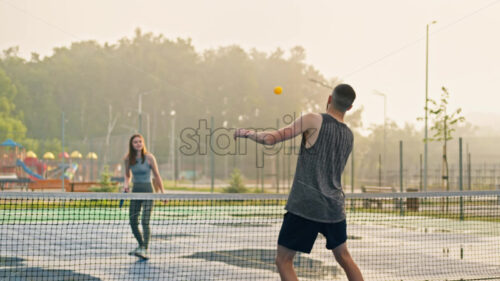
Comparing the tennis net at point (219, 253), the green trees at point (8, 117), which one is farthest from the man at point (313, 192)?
the green trees at point (8, 117)

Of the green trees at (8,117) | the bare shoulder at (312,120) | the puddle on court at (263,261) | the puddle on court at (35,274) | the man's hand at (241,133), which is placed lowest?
the puddle on court at (35,274)

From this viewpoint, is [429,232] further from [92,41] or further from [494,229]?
[92,41]

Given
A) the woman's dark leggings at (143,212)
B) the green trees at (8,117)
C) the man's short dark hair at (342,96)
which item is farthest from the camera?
the green trees at (8,117)

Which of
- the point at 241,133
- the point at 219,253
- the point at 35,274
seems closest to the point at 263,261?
the point at 219,253

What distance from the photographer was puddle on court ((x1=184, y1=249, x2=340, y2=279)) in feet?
28.7

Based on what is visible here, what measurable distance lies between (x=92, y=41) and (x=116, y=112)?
22892 mm

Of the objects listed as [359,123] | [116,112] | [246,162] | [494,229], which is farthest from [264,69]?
[494,229]

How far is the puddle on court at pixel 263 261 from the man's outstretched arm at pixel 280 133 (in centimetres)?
402

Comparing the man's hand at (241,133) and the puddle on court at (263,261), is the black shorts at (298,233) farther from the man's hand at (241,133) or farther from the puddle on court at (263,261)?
the puddle on court at (263,261)

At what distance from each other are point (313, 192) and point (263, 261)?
5087 millimetres

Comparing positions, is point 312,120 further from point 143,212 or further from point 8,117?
point 8,117

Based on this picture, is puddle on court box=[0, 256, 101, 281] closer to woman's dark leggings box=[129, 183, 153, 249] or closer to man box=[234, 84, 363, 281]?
woman's dark leggings box=[129, 183, 153, 249]

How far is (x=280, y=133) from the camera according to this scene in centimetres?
471

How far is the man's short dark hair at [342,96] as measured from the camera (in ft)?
16.3
